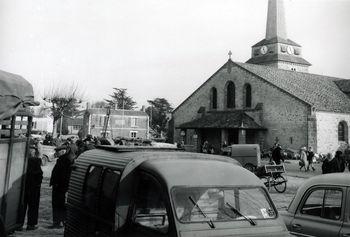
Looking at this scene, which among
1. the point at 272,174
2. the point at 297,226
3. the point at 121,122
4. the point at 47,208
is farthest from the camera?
the point at 121,122

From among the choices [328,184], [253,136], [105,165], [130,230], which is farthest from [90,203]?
[253,136]

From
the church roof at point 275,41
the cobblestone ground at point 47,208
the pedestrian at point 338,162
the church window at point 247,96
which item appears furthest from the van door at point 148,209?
the church roof at point 275,41

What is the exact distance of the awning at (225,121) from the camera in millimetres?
38031

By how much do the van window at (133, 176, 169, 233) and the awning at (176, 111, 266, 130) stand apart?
33.3m

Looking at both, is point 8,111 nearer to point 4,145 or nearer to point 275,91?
point 4,145

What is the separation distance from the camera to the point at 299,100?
35438 mm

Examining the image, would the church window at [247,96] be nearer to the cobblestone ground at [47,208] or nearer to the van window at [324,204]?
the cobblestone ground at [47,208]

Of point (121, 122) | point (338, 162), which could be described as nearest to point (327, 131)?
point (338, 162)

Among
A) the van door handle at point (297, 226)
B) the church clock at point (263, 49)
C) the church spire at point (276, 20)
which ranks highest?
the church spire at point (276, 20)

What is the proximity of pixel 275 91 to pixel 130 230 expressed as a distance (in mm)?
35115

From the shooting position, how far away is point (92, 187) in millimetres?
5324

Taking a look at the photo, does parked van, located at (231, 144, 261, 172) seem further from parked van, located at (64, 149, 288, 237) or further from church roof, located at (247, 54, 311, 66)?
church roof, located at (247, 54, 311, 66)

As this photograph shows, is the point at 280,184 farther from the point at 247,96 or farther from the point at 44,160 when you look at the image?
the point at 247,96

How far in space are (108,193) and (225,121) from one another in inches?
1393
